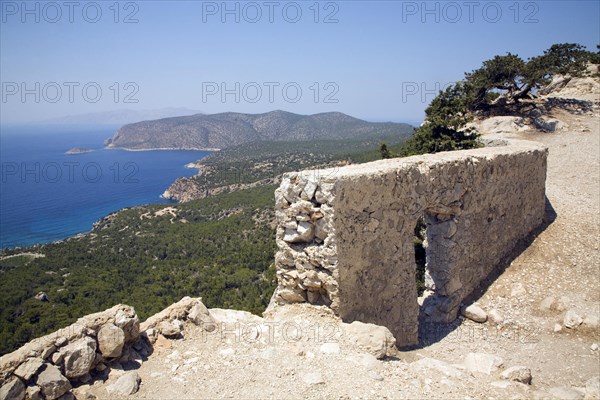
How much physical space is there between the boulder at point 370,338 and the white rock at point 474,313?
A: 387 centimetres

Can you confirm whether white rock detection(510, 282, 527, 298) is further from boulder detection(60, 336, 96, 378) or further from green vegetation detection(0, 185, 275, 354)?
green vegetation detection(0, 185, 275, 354)

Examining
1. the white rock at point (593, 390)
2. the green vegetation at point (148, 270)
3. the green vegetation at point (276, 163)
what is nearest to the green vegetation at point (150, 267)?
the green vegetation at point (148, 270)

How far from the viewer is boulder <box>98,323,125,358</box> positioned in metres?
4.26

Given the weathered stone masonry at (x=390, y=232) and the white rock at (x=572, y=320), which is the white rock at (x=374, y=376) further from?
the white rock at (x=572, y=320)

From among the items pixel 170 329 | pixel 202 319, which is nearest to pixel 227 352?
pixel 202 319

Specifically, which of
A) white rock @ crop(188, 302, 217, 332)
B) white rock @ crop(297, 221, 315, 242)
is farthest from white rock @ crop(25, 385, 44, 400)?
white rock @ crop(297, 221, 315, 242)

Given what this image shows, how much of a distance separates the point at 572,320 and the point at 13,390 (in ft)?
30.0

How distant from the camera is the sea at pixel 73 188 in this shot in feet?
232

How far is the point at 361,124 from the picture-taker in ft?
417

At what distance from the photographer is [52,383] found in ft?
12.1

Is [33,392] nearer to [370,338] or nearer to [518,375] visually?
[370,338]

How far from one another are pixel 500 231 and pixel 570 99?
19.8m

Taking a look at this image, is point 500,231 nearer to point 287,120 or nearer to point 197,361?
point 197,361

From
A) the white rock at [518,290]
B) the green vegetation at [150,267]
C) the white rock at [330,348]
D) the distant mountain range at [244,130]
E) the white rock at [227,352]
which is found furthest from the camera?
the distant mountain range at [244,130]
